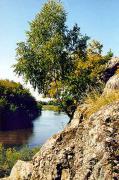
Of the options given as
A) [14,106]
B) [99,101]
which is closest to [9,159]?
[99,101]

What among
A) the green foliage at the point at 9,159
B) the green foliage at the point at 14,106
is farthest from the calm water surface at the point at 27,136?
the green foliage at the point at 14,106

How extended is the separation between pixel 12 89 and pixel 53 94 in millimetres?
100141

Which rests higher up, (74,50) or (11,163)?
(74,50)

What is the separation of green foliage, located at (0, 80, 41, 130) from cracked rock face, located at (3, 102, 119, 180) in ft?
326

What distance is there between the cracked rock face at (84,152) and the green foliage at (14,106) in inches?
3907

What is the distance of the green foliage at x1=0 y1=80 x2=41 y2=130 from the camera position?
124750mm

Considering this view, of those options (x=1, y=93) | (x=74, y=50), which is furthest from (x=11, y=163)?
(x=1, y=93)

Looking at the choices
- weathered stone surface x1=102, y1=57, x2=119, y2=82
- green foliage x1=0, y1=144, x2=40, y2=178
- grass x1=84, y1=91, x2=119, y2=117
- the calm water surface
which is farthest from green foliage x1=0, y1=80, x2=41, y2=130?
grass x1=84, y1=91, x2=119, y2=117

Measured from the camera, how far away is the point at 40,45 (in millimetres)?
39594

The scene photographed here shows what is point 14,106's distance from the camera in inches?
5236

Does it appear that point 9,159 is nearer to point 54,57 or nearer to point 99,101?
point 54,57

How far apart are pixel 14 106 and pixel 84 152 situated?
124 meters

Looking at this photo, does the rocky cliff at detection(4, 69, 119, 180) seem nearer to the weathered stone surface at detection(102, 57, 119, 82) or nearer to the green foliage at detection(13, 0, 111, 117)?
the weathered stone surface at detection(102, 57, 119, 82)

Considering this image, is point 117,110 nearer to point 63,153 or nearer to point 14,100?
point 63,153
